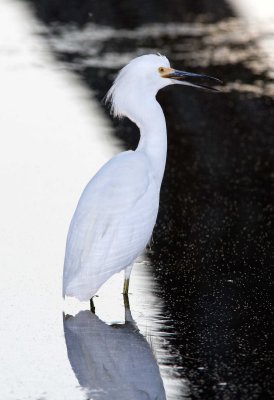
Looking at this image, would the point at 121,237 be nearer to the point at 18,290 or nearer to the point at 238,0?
the point at 18,290

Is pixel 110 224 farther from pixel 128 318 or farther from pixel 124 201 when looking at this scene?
pixel 128 318

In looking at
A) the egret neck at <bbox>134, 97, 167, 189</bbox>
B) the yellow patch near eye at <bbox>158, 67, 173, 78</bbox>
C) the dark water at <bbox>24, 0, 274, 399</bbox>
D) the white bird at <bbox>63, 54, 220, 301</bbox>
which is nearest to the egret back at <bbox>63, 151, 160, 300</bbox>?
the white bird at <bbox>63, 54, 220, 301</bbox>

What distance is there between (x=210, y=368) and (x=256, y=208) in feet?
8.72

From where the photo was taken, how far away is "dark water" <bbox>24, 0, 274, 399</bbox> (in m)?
5.22

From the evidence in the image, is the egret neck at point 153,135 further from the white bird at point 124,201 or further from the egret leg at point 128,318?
the egret leg at point 128,318

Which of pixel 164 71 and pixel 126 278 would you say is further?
pixel 164 71

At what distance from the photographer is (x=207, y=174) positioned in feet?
26.9

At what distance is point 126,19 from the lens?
42.6 feet

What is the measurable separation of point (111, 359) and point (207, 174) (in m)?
3.29

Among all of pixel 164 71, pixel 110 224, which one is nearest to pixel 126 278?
pixel 110 224

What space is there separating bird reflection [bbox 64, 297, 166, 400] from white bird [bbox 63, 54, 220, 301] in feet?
0.60

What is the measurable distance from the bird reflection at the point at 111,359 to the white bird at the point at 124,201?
183 millimetres

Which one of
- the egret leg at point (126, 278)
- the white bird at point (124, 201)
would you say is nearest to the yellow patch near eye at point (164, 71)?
the white bird at point (124, 201)

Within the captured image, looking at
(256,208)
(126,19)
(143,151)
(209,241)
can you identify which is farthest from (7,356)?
(126,19)
